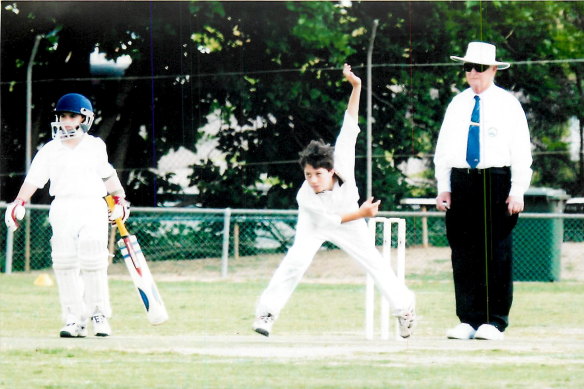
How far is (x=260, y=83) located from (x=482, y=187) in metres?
13.6

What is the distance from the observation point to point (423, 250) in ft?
66.8

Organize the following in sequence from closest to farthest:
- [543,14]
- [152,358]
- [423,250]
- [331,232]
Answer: [152,358] < [331,232] < [423,250] < [543,14]

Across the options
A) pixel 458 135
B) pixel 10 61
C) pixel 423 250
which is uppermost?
pixel 10 61

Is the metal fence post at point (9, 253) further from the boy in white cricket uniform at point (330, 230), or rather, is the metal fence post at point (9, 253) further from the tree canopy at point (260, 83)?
the boy in white cricket uniform at point (330, 230)

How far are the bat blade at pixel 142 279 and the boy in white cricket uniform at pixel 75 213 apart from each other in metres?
0.15

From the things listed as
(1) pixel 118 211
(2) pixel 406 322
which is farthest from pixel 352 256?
(1) pixel 118 211

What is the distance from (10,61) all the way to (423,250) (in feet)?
22.5

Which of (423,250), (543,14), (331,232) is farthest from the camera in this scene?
(543,14)

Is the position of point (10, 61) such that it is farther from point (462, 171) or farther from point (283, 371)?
point (283, 371)

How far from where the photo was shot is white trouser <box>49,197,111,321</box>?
28.0 ft

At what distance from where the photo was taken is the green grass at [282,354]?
20.9 feet

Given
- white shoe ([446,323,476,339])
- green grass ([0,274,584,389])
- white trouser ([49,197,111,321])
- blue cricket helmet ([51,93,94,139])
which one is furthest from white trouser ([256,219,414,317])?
blue cricket helmet ([51,93,94,139])

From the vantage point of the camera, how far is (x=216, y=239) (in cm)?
2028

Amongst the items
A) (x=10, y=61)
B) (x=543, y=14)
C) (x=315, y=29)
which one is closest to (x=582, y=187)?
(x=543, y=14)
